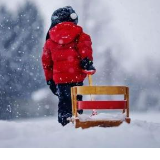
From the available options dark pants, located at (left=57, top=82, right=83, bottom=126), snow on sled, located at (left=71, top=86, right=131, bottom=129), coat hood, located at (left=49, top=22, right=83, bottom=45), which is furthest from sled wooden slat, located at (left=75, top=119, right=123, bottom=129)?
coat hood, located at (left=49, top=22, right=83, bottom=45)

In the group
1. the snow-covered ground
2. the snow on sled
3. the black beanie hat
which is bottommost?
the snow-covered ground

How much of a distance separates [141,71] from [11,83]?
10.5ft

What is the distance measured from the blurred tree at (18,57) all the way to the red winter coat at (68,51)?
10.0 feet

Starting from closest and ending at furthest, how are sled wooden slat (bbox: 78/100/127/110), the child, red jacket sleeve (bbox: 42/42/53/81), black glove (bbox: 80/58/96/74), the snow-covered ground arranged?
the snow-covered ground
sled wooden slat (bbox: 78/100/127/110)
black glove (bbox: 80/58/96/74)
the child
red jacket sleeve (bbox: 42/42/53/81)

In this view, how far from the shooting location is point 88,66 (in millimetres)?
4207

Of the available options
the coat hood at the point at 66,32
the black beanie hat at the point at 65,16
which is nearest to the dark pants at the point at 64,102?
the coat hood at the point at 66,32

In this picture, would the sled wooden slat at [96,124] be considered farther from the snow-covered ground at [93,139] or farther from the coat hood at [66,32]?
the coat hood at [66,32]

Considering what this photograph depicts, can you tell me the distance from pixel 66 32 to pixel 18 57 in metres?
3.32

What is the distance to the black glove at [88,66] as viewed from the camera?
4191mm

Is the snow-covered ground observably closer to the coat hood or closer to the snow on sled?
the snow on sled

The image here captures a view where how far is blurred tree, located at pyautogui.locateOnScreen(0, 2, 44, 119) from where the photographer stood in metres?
7.36

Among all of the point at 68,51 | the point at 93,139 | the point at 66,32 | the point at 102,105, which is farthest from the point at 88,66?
the point at 93,139
